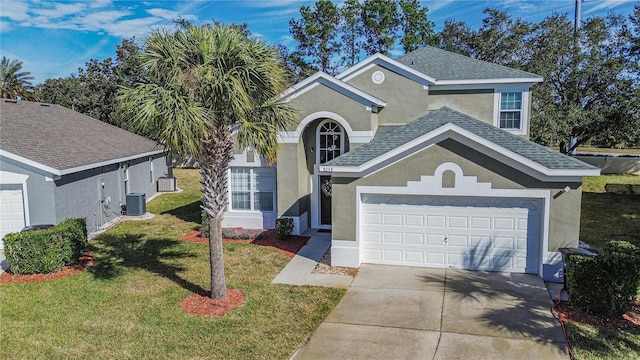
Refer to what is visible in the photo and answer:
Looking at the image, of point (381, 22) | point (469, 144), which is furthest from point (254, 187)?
point (381, 22)

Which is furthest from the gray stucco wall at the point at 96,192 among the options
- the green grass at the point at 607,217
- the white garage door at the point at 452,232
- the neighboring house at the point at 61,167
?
the green grass at the point at 607,217

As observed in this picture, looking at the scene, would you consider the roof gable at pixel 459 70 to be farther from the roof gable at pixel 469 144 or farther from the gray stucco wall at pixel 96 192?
the gray stucco wall at pixel 96 192

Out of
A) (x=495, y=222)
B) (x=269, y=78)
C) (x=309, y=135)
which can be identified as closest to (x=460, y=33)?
(x=309, y=135)

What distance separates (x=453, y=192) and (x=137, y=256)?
32.1 feet

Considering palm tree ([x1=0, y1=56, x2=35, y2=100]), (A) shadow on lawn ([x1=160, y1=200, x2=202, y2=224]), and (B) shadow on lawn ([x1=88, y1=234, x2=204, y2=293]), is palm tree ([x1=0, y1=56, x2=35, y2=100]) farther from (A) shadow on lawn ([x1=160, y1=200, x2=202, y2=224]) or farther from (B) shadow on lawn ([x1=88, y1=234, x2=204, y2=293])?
(B) shadow on lawn ([x1=88, y1=234, x2=204, y2=293])

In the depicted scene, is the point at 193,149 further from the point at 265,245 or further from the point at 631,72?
the point at 631,72

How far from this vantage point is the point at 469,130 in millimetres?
11844

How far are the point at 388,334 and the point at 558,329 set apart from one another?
325 centimetres

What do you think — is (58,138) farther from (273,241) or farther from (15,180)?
(273,241)

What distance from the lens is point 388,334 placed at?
27.2 feet

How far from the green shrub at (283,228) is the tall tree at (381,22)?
105 feet

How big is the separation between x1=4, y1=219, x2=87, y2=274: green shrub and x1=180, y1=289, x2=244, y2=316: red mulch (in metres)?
4.48

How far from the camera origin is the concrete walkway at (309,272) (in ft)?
37.1

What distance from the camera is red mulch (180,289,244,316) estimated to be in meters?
9.52
